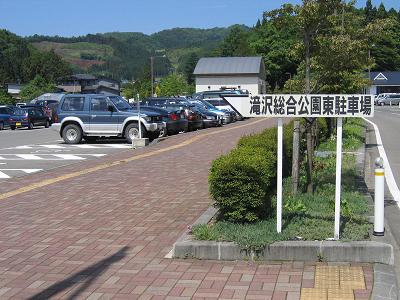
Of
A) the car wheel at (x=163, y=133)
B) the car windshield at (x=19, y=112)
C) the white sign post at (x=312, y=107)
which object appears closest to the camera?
the white sign post at (x=312, y=107)

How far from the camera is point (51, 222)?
303 inches

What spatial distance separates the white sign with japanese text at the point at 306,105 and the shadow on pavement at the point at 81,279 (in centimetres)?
216

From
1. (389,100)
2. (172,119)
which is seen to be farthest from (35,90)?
(172,119)

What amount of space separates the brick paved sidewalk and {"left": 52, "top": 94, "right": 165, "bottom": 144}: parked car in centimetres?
1036

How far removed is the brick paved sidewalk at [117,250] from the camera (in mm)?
5004

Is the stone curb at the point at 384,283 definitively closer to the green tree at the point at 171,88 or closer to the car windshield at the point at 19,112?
the car windshield at the point at 19,112

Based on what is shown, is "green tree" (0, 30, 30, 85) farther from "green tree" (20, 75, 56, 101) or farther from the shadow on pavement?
the shadow on pavement

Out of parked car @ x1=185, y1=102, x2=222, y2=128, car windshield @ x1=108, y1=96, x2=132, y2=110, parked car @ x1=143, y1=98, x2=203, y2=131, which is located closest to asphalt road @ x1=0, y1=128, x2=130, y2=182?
car windshield @ x1=108, y1=96, x2=132, y2=110

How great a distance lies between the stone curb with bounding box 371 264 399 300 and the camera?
4.71m

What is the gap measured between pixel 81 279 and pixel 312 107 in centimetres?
299

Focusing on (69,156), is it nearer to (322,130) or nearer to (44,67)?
(322,130)

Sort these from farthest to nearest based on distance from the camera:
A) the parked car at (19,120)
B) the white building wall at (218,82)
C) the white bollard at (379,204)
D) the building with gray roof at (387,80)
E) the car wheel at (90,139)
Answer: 1. the building with gray roof at (387,80)
2. the white building wall at (218,82)
3. the parked car at (19,120)
4. the car wheel at (90,139)
5. the white bollard at (379,204)

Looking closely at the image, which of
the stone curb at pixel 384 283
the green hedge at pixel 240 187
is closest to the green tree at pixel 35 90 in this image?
the green hedge at pixel 240 187

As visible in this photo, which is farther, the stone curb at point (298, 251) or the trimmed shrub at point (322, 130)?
the trimmed shrub at point (322, 130)
